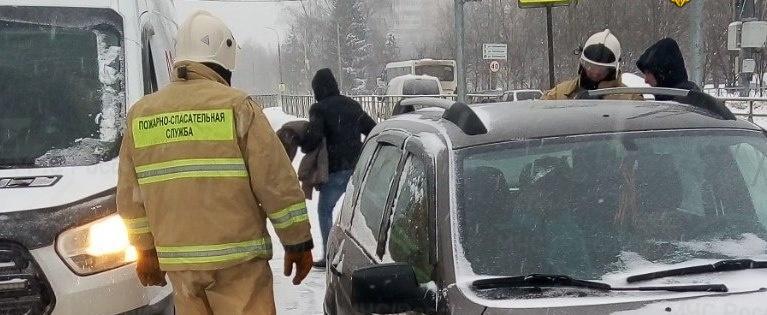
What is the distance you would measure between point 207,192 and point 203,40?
28.0 inches

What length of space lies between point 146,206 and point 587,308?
192 centimetres

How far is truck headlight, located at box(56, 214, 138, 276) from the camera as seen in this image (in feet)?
11.7

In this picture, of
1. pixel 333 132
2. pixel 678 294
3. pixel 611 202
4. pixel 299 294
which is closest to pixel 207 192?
pixel 611 202

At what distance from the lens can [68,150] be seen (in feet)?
13.4

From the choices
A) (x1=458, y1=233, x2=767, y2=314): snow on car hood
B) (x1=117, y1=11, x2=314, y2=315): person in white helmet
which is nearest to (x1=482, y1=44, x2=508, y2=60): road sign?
(x1=117, y1=11, x2=314, y2=315): person in white helmet

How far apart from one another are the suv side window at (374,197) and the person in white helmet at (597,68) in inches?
73.4

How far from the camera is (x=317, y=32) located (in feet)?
240

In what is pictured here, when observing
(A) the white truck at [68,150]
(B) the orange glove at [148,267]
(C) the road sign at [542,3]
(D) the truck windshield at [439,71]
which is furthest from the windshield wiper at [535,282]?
(D) the truck windshield at [439,71]

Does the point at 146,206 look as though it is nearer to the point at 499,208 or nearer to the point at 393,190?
the point at 393,190

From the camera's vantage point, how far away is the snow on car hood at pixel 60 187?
3.50m

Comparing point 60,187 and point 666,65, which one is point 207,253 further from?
point 666,65

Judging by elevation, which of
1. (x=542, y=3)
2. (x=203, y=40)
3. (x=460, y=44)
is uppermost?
(x=542, y=3)

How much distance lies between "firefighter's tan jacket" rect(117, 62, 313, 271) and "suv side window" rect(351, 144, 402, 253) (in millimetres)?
308

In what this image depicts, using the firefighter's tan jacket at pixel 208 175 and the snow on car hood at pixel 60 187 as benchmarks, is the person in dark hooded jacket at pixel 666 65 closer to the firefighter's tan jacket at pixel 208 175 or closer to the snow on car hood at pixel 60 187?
the firefighter's tan jacket at pixel 208 175
